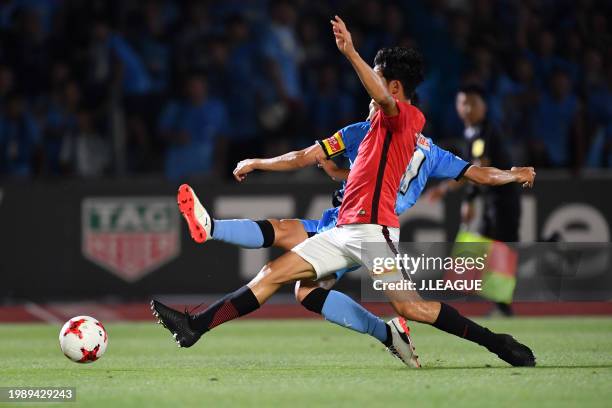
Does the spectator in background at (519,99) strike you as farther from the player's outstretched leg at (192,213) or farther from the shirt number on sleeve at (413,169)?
the player's outstretched leg at (192,213)

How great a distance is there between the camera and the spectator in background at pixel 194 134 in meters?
13.6

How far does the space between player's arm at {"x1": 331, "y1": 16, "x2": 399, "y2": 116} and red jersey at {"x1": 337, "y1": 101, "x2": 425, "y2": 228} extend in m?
0.31

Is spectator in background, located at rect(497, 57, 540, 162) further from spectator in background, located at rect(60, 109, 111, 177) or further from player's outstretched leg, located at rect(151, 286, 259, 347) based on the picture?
player's outstretched leg, located at rect(151, 286, 259, 347)

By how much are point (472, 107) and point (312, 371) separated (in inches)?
186

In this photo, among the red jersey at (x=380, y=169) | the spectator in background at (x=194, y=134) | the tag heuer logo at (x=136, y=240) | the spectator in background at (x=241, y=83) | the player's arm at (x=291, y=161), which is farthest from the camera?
the spectator in background at (x=241, y=83)

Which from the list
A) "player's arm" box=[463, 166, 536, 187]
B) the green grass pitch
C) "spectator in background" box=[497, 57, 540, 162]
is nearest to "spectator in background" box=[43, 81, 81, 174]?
the green grass pitch

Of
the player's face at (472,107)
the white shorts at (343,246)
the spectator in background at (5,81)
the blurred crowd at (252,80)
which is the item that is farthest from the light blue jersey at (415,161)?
the spectator in background at (5,81)

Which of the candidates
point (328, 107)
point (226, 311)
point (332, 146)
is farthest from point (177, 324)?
point (328, 107)

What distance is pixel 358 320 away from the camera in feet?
24.2

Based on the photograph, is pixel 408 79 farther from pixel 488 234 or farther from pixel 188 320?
pixel 488 234

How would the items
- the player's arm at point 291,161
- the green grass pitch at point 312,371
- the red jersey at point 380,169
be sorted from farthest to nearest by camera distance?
the player's arm at point 291,161 → the red jersey at point 380,169 → the green grass pitch at point 312,371

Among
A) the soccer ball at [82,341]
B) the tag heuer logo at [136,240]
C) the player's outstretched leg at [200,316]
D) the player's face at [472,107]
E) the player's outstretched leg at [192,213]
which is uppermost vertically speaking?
the player's face at [472,107]

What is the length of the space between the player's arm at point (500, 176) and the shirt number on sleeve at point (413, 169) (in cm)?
31

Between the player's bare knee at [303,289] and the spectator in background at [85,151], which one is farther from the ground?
the spectator in background at [85,151]
